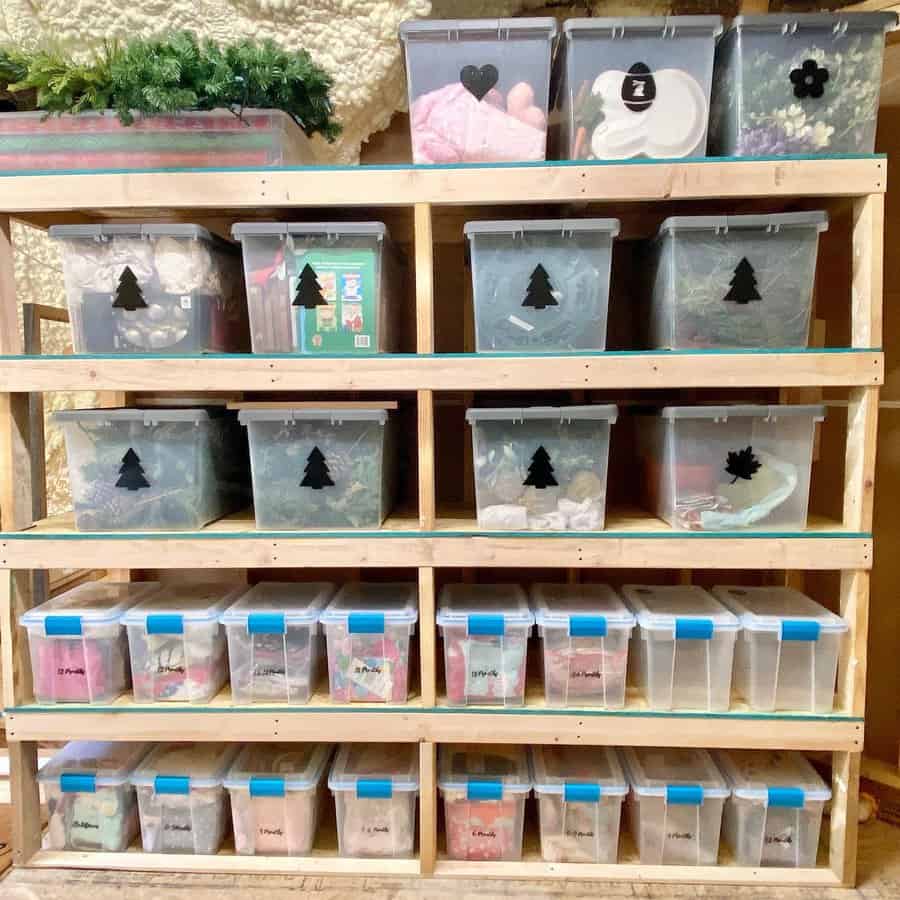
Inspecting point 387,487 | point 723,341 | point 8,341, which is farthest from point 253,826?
point 723,341

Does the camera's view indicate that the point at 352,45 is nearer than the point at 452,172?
No

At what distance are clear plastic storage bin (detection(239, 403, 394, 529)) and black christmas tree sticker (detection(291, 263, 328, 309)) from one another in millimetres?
258

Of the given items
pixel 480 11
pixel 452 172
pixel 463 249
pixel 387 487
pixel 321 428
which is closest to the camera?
pixel 452 172

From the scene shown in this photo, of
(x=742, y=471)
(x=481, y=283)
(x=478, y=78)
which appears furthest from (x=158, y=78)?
(x=742, y=471)

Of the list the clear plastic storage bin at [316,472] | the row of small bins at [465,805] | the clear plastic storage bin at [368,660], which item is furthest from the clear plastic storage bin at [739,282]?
the row of small bins at [465,805]

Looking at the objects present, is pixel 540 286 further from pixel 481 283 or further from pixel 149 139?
pixel 149 139

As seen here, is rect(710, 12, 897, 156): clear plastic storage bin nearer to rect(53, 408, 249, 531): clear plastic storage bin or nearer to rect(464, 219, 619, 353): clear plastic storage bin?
rect(464, 219, 619, 353): clear plastic storage bin

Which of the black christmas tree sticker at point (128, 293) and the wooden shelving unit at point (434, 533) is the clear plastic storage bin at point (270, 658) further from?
the black christmas tree sticker at point (128, 293)

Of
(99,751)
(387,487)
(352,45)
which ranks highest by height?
(352,45)

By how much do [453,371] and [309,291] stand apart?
368 mm

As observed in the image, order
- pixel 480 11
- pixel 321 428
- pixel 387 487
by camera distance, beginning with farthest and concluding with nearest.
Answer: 1. pixel 480 11
2. pixel 387 487
3. pixel 321 428

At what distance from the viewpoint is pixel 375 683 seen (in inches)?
58.8

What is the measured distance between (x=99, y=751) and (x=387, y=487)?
0.99 m

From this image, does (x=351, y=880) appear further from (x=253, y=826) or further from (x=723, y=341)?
(x=723, y=341)
